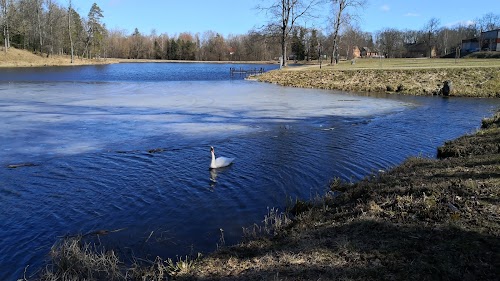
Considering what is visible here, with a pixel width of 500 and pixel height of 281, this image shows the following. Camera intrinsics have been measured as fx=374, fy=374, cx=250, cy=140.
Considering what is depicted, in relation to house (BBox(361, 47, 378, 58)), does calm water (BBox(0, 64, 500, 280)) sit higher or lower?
lower

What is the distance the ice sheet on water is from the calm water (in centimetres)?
6

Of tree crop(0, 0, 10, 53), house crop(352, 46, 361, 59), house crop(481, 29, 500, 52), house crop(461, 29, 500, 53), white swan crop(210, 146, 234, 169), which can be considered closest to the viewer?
white swan crop(210, 146, 234, 169)

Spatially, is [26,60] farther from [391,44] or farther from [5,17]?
[391,44]

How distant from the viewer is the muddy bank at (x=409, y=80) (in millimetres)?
26219

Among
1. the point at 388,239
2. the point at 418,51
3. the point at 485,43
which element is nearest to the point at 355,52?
the point at 418,51

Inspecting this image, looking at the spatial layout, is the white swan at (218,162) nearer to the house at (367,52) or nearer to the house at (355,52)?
the house at (355,52)

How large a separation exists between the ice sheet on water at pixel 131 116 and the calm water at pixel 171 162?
0.06 m

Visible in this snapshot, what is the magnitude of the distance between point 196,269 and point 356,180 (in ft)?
16.2

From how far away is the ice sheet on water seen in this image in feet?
36.6

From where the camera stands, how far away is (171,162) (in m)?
9.30

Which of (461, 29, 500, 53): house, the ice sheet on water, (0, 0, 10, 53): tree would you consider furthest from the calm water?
(461, 29, 500, 53): house

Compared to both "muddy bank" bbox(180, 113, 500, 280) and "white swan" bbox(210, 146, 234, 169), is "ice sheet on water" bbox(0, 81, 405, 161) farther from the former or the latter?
"muddy bank" bbox(180, 113, 500, 280)

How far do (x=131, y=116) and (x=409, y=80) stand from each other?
22.8 m

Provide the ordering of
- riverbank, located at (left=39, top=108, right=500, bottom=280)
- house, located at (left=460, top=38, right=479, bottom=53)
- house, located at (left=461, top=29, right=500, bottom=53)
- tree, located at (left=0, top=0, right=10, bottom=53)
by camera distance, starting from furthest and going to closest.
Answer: house, located at (left=460, top=38, right=479, bottom=53), house, located at (left=461, top=29, right=500, bottom=53), tree, located at (left=0, top=0, right=10, bottom=53), riverbank, located at (left=39, top=108, right=500, bottom=280)
